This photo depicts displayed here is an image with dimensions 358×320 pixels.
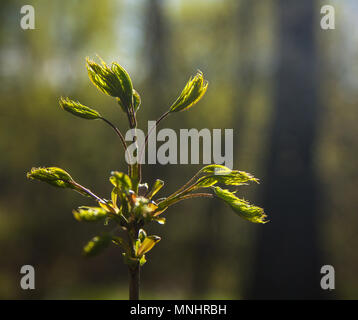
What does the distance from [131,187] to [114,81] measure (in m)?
0.19

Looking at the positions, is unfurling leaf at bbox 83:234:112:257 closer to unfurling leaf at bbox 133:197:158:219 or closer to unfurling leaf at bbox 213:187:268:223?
unfurling leaf at bbox 133:197:158:219

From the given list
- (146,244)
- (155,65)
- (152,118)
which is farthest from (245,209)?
(155,65)

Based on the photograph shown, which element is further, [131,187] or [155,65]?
[155,65]

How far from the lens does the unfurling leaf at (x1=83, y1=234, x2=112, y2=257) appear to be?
0.42 metres

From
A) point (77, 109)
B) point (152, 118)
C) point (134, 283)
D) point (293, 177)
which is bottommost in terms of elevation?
point (134, 283)

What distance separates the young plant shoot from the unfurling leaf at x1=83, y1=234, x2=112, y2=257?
1.2 inches

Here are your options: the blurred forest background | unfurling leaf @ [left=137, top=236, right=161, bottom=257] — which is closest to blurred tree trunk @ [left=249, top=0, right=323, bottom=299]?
the blurred forest background

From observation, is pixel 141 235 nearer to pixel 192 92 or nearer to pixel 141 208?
pixel 141 208

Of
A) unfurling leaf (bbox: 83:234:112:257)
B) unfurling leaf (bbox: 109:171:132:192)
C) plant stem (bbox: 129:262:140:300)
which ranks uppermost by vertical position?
unfurling leaf (bbox: 109:171:132:192)

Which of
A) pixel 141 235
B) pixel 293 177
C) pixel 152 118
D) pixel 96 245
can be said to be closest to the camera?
pixel 96 245

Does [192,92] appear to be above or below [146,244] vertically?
above

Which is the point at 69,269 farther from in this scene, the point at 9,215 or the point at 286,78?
the point at 286,78

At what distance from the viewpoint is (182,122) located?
7.83 metres

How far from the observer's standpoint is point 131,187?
54cm
